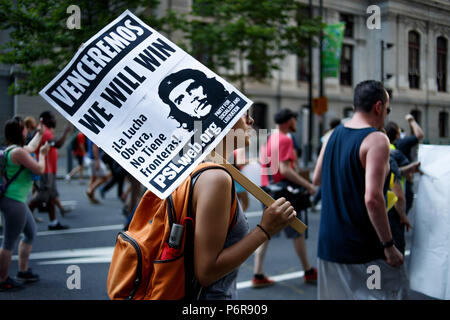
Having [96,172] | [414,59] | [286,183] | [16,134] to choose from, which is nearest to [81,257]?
[16,134]

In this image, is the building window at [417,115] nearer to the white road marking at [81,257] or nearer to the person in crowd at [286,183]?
the person in crowd at [286,183]

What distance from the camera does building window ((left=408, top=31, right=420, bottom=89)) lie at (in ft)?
9.78

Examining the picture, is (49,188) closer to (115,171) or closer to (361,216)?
(115,171)

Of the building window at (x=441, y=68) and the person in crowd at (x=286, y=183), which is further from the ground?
the building window at (x=441, y=68)

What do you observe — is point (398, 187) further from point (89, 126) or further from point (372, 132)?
point (89, 126)

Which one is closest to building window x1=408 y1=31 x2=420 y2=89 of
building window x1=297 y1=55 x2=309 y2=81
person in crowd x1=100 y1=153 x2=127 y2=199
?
person in crowd x1=100 y1=153 x2=127 y2=199

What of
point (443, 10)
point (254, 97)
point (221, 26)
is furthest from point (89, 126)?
point (254, 97)

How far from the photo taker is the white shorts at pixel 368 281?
2660 millimetres

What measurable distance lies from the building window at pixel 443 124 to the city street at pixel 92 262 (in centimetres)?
200

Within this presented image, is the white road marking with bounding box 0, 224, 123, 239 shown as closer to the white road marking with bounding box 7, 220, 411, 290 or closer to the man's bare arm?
the white road marking with bounding box 7, 220, 411, 290

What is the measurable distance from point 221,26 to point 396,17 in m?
12.6

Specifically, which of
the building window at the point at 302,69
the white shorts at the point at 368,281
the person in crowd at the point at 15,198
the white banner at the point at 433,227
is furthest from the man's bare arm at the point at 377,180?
the building window at the point at 302,69

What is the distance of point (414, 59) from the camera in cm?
304
